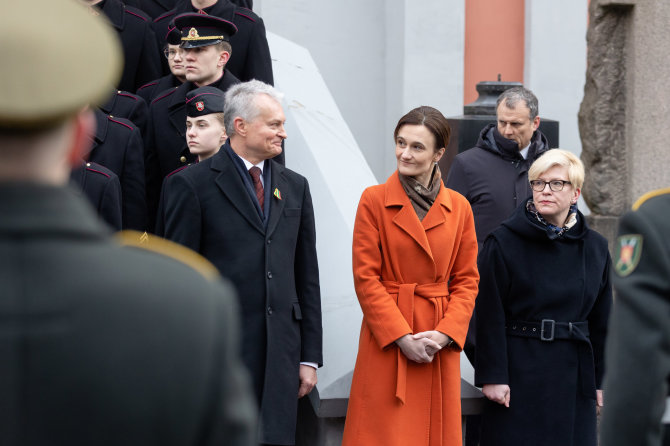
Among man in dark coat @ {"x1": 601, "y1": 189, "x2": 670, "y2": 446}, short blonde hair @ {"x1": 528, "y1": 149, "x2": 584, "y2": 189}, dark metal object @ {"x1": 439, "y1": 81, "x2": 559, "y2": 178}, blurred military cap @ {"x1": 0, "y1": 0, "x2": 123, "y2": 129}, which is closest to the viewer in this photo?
blurred military cap @ {"x1": 0, "y1": 0, "x2": 123, "y2": 129}

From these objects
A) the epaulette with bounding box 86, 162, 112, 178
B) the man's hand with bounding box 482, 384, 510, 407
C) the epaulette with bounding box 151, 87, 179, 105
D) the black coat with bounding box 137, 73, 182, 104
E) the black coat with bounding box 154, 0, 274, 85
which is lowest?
the man's hand with bounding box 482, 384, 510, 407

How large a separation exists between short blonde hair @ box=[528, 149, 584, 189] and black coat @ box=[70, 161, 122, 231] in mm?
1619

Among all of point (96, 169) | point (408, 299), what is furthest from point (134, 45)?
point (408, 299)

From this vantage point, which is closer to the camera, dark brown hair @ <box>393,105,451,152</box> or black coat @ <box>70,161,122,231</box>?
black coat @ <box>70,161,122,231</box>

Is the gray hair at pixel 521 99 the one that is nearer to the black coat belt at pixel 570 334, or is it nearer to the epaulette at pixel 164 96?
the black coat belt at pixel 570 334

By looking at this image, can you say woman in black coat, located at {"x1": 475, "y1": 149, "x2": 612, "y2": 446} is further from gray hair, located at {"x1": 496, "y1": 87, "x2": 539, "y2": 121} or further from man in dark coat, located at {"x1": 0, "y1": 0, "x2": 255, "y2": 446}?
man in dark coat, located at {"x1": 0, "y1": 0, "x2": 255, "y2": 446}

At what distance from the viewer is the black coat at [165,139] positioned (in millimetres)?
4609

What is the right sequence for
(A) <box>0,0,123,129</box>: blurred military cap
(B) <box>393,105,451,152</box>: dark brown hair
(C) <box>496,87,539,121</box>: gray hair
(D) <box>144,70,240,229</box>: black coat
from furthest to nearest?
(C) <box>496,87,539,121</box>: gray hair → (D) <box>144,70,240,229</box>: black coat → (B) <box>393,105,451,152</box>: dark brown hair → (A) <box>0,0,123,129</box>: blurred military cap

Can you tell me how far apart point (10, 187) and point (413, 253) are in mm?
2682

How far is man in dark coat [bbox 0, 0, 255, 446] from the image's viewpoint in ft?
4.01

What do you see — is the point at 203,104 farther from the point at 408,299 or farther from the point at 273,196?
the point at 408,299

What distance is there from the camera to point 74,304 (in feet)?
4.10

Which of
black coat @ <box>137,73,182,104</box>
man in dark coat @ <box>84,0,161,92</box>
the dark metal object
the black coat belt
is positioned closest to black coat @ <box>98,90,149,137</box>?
black coat @ <box>137,73,182,104</box>

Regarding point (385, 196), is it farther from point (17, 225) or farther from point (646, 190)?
point (17, 225)
